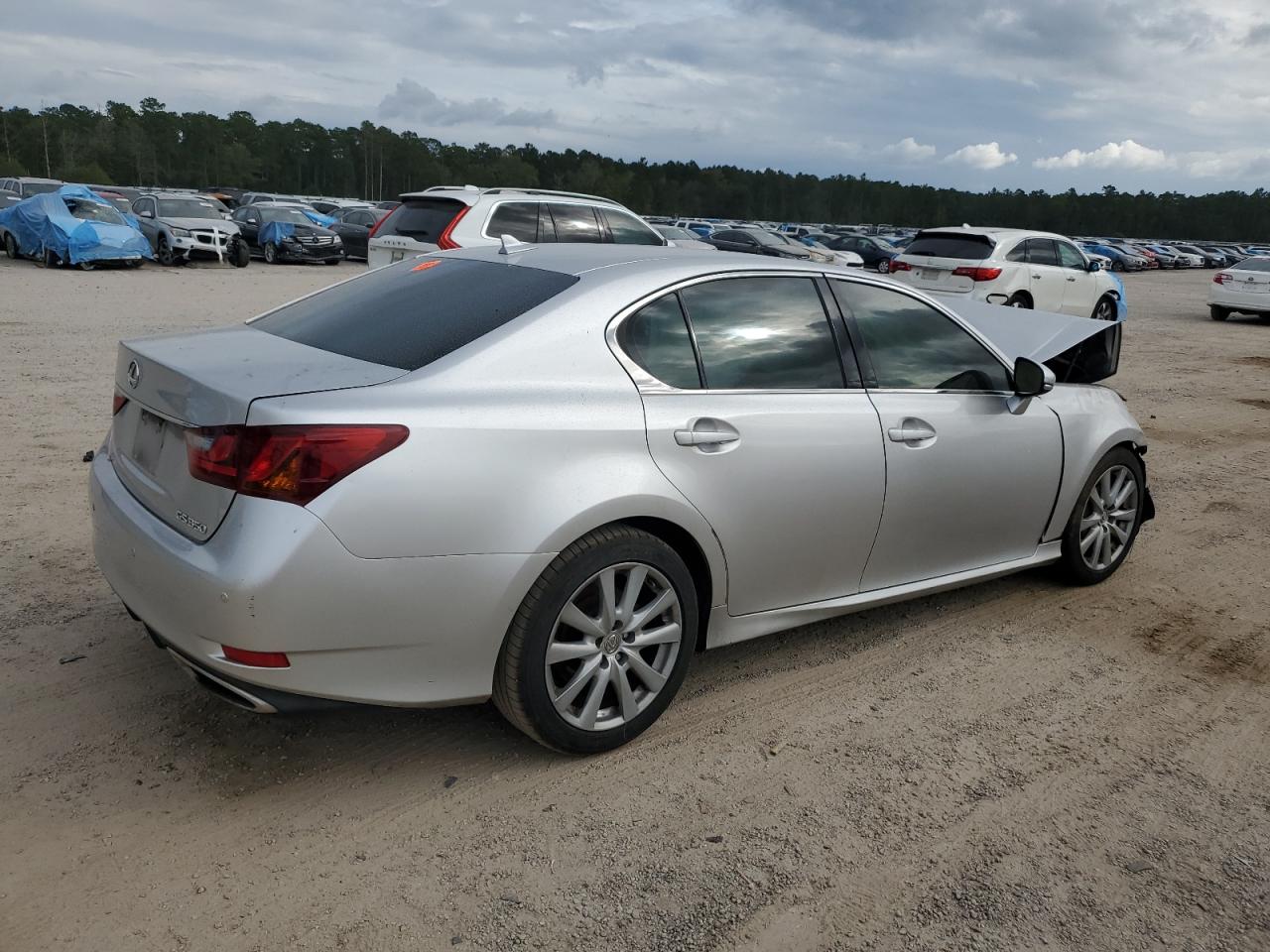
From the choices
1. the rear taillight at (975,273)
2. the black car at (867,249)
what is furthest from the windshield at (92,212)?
the black car at (867,249)

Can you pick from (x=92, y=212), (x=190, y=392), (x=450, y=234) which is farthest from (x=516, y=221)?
(x=92, y=212)

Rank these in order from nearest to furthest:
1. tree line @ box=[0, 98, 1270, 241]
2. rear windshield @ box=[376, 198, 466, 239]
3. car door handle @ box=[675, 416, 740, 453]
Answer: car door handle @ box=[675, 416, 740, 453] → rear windshield @ box=[376, 198, 466, 239] → tree line @ box=[0, 98, 1270, 241]

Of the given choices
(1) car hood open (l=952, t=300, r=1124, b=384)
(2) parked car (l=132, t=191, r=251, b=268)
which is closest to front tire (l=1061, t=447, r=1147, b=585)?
(1) car hood open (l=952, t=300, r=1124, b=384)

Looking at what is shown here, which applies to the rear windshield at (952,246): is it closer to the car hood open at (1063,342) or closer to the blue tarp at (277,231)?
the car hood open at (1063,342)

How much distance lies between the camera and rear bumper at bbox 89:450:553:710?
8.98 feet

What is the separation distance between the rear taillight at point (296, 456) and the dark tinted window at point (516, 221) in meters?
8.09

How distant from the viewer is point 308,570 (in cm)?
273

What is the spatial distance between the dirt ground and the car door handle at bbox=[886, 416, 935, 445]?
0.92 meters

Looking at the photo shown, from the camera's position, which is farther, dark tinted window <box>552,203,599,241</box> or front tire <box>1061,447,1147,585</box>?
dark tinted window <box>552,203,599,241</box>

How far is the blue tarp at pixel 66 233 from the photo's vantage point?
20.4 meters

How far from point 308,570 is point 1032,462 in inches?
125

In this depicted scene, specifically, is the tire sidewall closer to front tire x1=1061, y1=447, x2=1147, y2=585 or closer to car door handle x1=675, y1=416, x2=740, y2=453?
car door handle x1=675, y1=416, x2=740, y2=453

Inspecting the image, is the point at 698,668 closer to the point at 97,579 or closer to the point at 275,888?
the point at 275,888

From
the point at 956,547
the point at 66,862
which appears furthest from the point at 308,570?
the point at 956,547
